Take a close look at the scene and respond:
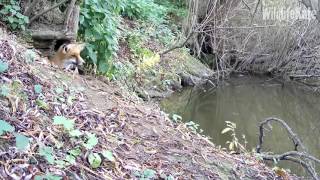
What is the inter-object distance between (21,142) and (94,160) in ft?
1.59

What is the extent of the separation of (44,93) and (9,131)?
87 centimetres

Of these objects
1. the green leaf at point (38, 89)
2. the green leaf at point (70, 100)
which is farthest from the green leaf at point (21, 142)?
the green leaf at point (70, 100)

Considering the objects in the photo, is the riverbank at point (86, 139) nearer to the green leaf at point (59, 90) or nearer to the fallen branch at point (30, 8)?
the green leaf at point (59, 90)

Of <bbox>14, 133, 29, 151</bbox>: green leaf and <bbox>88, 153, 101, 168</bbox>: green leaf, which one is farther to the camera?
<bbox>88, 153, 101, 168</bbox>: green leaf

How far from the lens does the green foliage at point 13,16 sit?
529cm

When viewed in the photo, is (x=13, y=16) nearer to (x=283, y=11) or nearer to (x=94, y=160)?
(x=94, y=160)

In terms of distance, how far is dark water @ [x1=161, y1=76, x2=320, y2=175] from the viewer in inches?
335

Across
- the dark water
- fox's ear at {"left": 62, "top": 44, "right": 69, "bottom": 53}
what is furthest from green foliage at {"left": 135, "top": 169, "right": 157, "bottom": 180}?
the dark water

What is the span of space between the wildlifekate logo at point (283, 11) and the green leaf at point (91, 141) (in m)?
10.9

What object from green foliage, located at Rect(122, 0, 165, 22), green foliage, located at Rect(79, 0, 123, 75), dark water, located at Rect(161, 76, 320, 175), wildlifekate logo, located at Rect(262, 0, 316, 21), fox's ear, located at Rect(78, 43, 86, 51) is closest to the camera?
fox's ear, located at Rect(78, 43, 86, 51)

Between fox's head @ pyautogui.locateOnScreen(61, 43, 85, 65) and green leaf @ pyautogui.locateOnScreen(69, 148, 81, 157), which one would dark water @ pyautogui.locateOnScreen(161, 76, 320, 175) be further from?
green leaf @ pyautogui.locateOnScreen(69, 148, 81, 157)

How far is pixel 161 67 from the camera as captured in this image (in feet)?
36.7

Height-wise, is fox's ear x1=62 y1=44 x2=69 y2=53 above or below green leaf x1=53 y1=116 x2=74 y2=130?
below

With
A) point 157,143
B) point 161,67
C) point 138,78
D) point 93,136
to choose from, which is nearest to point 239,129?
point 138,78
